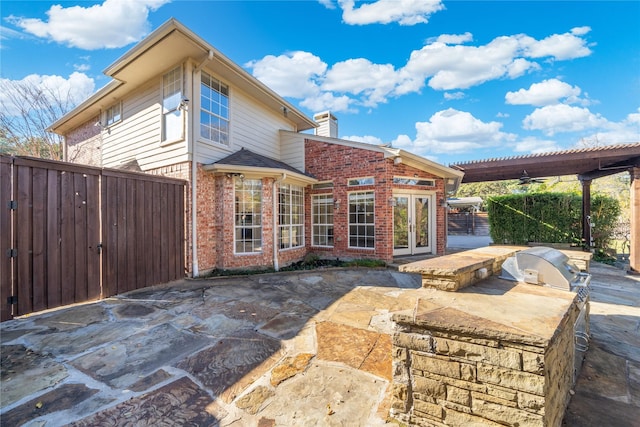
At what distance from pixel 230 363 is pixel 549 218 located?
12.5 m

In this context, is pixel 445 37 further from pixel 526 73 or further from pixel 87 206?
pixel 87 206

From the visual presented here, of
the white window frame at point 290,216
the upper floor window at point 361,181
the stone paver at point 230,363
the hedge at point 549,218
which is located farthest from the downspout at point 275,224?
the hedge at point 549,218

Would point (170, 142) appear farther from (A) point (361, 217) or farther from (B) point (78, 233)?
(A) point (361, 217)

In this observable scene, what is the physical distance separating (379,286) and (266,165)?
445cm

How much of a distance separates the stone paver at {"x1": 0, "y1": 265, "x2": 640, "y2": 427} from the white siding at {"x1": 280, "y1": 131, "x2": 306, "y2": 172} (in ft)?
18.8

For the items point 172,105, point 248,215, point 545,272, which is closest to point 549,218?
point 545,272

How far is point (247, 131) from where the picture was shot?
8227 mm

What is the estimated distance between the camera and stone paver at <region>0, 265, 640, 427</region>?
2.04 m

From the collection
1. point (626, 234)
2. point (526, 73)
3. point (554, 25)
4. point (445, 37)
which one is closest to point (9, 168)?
point (445, 37)

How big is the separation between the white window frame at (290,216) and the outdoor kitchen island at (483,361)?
6.34 m

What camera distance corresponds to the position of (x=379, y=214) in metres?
7.92

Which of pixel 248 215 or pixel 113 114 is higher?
pixel 113 114

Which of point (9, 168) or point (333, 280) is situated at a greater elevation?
point (9, 168)

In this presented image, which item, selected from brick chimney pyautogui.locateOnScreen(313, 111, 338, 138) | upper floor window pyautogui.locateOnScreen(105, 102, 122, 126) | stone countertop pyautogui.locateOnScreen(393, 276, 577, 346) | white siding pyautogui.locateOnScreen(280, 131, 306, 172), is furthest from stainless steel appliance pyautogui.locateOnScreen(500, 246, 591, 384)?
upper floor window pyautogui.locateOnScreen(105, 102, 122, 126)
